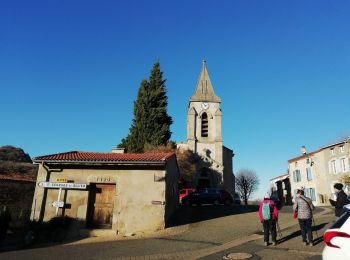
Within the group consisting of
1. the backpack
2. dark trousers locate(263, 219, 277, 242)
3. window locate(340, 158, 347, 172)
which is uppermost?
window locate(340, 158, 347, 172)

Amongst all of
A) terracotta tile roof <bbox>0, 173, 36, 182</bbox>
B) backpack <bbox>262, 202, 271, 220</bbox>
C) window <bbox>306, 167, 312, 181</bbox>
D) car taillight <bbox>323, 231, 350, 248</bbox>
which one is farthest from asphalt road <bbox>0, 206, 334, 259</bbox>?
window <bbox>306, 167, 312, 181</bbox>

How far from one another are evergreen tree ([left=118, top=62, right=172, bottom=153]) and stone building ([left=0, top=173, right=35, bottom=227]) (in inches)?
751

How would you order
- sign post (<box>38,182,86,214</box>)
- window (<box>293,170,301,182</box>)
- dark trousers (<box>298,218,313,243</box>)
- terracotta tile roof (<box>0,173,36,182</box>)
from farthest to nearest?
window (<box>293,170,301,182</box>)
terracotta tile roof (<box>0,173,36,182</box>)
sign post (<box>38,182,86,214</box>)
dark trousers (<box>298,218,313,243</box>)

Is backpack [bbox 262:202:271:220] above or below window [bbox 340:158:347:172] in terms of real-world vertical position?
below

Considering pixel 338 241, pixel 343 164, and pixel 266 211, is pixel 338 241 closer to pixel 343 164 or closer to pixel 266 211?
pixel 266 211

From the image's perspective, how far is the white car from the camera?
3.62m

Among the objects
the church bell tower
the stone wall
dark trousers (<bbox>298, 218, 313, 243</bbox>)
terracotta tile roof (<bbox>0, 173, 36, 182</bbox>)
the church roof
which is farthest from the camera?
the church roof

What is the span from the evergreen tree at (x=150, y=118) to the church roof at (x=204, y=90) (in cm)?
773

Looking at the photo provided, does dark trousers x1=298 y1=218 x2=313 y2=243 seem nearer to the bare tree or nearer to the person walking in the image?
the person walking

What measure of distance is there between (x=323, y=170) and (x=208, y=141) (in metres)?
17.5

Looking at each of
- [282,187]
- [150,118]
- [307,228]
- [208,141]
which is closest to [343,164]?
[282,187]

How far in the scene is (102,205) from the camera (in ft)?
45.1

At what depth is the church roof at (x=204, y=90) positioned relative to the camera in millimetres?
50594

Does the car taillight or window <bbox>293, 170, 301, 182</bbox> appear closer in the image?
the car taillight
